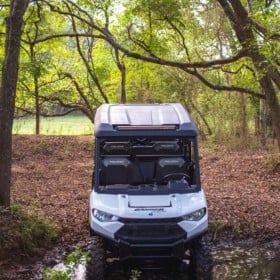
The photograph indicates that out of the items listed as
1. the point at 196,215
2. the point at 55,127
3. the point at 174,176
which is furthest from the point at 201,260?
the point at 55,127

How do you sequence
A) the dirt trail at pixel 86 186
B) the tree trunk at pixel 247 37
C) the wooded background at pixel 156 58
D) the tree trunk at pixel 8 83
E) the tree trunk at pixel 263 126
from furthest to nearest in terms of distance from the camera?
the tree trunk at pixel 263 126, the tree trunk at pixel 247 37, the wooded background at pixel 156 58, the dirt trail at pixel 86 186, the tree trunk at pixel 8 83

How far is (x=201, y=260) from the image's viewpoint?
7.18 meters

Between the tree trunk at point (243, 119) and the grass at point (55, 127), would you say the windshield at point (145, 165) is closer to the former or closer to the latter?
the tree trunk at point (243, 119)

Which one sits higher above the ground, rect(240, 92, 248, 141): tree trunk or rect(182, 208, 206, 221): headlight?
rect(240, 92, 248, 141): tree trunk

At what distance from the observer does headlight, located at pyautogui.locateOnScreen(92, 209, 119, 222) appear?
6.93 m

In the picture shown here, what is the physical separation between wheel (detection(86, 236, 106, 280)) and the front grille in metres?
0.35

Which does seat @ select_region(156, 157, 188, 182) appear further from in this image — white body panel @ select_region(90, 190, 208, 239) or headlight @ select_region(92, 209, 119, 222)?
headlight @ select_region(92, 209, 119, 222)

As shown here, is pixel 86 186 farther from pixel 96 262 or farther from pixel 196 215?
pixel 196 215

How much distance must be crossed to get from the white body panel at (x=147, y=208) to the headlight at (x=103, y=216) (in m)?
0.04

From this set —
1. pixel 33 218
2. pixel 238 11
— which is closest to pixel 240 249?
pixel 33 218

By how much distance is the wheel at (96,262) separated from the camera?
22.7 ft

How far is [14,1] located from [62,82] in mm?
17833

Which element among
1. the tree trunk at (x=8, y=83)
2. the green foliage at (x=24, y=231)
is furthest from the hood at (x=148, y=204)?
the tree trunk at (x=8, y=83)

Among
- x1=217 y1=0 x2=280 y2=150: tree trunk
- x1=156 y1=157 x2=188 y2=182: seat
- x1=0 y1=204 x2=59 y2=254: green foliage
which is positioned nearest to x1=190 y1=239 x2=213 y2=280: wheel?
x1=156 y1=157 x2=188 y2=182: seat
